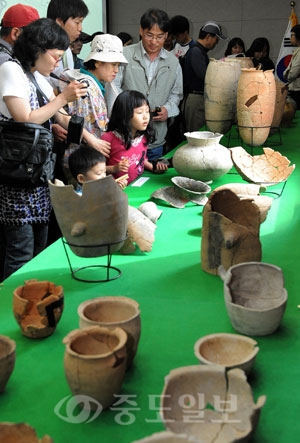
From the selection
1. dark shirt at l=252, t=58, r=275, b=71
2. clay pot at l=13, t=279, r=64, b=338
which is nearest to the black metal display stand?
clay pot at l=13, t=279, r=64, b=338

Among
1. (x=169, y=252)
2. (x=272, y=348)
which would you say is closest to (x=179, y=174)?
(x=169, y=252)

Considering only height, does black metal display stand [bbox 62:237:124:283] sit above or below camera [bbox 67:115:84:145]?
below

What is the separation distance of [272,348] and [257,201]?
916mm

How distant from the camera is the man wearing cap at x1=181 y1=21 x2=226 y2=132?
4646 millimetres

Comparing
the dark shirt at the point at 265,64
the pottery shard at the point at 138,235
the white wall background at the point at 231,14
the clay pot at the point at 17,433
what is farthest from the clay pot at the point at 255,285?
the white wall background at the point at 231,14

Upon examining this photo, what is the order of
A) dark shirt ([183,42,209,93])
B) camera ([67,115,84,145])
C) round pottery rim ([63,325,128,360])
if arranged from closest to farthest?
round pottery rim ([63,325,128,360])
camera ([67,115,84,145])
dark shirt ([183,42,209,93])

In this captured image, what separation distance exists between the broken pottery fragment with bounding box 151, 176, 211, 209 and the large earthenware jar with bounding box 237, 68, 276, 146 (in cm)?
105

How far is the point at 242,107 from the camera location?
141 inches

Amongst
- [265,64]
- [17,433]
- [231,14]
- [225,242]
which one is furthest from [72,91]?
[231,14]

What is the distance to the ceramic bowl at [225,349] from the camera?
49.1 inches

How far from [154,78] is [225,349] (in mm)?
2985

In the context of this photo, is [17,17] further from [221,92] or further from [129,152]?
[221,92]

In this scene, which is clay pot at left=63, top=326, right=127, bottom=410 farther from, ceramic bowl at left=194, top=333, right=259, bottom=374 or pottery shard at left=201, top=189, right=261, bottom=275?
pottery shard at left=201, top=189, right=261, bottom=275

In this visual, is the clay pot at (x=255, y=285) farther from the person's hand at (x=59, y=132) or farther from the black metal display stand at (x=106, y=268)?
the person's hand at (x=59, y=132)
